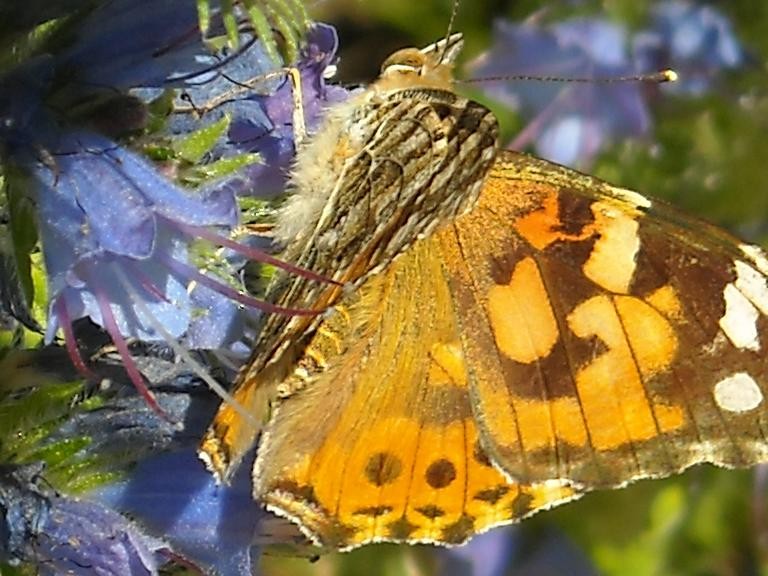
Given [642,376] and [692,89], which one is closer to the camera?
[642,376]

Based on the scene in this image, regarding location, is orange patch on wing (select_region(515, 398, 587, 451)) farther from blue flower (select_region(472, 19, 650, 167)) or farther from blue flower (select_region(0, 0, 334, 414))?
blue flower (select_region(472, 19, 650, 167))

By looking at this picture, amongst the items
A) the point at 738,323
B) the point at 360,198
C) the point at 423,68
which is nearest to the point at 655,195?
the point at 423,68

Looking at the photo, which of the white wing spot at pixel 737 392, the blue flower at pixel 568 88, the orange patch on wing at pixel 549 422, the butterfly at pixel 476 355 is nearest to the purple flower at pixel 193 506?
the butterfly at pixel 476 355

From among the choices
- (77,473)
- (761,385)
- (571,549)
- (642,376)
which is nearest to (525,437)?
(642,376)

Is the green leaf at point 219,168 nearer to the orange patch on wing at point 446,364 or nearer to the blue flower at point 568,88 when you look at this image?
the orange patch on wing at point 446,364

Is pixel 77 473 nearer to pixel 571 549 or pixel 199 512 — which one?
pixel 199 512

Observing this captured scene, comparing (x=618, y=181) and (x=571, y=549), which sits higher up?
(x=618, y=181)

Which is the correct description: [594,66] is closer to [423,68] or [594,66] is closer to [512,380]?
[423,68]
